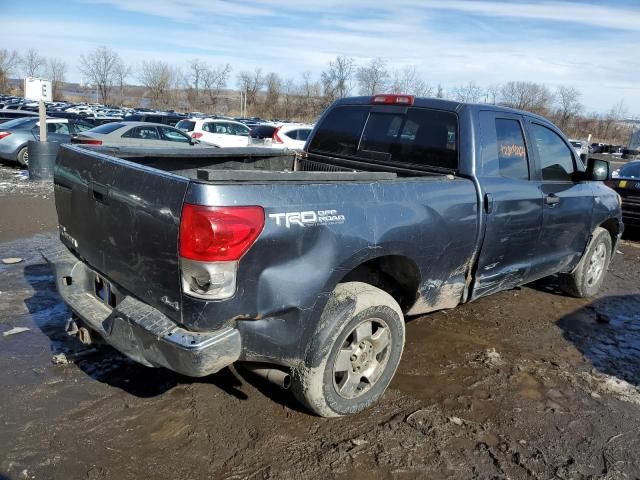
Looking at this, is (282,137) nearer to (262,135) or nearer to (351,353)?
(262,135)

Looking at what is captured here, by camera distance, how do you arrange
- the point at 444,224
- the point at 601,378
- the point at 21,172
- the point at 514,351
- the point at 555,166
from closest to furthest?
the point at 444,224 → the point at 601,378 → the point at 514,351 → the point at 555,166 → the point at 21,172

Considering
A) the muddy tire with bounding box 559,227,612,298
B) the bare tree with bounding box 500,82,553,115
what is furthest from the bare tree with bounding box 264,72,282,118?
the muddy tire with bounding box 559,227,612,298

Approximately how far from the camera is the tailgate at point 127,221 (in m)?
2.55

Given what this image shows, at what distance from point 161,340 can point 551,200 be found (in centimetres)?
356

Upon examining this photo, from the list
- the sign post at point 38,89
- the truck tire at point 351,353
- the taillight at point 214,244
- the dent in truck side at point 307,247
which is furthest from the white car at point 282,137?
the taillight at point 214,244

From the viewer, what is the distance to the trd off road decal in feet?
8.55

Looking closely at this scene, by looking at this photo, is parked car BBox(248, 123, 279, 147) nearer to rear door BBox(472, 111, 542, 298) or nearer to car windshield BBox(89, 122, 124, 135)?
car windshield BBox(89, 122, 124, 135)

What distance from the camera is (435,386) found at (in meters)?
3.76

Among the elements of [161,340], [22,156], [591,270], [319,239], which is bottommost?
[22,156]

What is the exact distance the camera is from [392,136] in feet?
14.5

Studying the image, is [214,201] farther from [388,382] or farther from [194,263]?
[388,382]

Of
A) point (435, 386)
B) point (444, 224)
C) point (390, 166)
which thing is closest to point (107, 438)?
point (435, 386)

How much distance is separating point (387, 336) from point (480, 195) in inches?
49.8

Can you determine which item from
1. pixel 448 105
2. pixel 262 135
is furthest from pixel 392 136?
pixel 262 135
